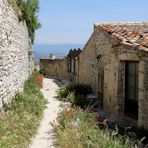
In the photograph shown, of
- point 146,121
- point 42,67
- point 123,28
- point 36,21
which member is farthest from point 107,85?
point 42,67

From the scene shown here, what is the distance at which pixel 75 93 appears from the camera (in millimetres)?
14781

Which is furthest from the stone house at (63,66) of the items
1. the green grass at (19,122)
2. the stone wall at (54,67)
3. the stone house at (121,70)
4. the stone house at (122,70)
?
the green grass at (19,122)

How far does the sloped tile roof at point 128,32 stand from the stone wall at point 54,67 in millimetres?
11817

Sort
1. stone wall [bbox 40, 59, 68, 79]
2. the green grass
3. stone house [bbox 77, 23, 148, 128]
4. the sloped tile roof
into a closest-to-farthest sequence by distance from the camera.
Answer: the green grass
stone house [bbox 77, 23, 148, 128]
the sloped tile roof
stone wall [bbox 40, 59, 68, 79]

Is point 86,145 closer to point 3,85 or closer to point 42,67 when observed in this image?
point 3,85

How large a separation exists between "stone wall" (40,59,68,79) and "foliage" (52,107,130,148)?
15908 mm

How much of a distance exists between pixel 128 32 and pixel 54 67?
16786 mm

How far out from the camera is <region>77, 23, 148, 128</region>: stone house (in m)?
9.57

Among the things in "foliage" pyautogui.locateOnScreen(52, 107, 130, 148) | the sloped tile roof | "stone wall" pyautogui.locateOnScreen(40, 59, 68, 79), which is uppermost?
the sloped tile roof

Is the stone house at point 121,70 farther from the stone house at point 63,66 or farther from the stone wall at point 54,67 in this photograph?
the stone wall at point 54,67

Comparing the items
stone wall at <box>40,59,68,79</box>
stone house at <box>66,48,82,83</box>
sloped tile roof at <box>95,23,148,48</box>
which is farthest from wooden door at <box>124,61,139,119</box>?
stone wall at <box>40,59,68,79</box>

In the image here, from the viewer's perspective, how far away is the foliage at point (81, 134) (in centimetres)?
699

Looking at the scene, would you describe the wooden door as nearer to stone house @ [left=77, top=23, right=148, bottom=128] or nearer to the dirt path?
stone house @ [left=77, top=23, right=148, bottom=128]

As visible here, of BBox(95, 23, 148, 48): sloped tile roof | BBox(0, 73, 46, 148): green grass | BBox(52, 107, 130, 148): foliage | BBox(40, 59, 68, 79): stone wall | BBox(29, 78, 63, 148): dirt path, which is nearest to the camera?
BBox(0, 73, 46, 148): green grass
